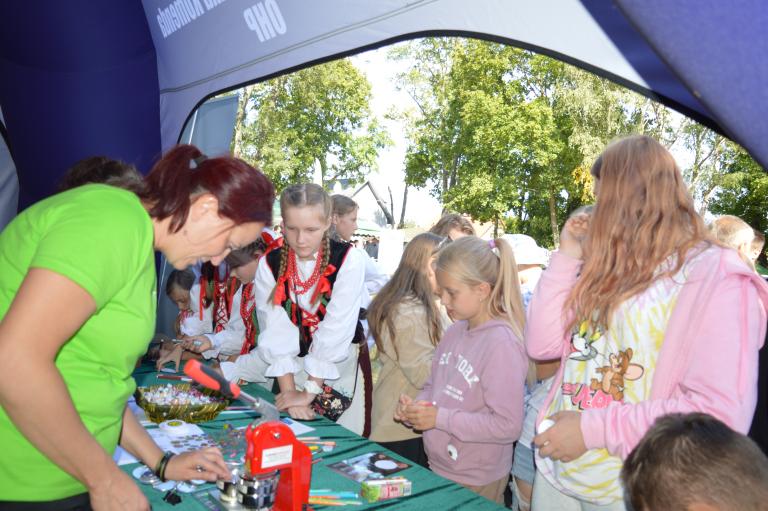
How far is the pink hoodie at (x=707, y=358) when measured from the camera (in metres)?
1.27

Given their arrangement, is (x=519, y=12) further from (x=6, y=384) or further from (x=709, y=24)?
(x=6, y=384)

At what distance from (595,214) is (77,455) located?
1.24 metres

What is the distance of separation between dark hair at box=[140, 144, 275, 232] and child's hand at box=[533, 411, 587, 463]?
845mm

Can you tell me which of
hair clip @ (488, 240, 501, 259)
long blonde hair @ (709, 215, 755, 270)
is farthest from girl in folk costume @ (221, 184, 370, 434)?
long blonde hair @ (709, 215, 755, 270)

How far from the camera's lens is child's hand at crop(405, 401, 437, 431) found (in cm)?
196

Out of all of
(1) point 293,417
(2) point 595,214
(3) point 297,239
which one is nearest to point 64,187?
(3) point 297,239

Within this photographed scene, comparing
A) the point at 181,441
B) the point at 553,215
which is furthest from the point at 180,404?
the point at 553,215

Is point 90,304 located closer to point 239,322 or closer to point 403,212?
point 239,322

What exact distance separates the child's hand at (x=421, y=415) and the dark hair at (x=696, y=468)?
0.96 meters

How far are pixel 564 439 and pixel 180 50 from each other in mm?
3587

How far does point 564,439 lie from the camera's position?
1.40 meters

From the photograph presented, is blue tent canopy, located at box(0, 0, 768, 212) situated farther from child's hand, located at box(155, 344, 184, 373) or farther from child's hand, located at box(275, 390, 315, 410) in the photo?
child's hand, located at box(155, 344, 184, 373)

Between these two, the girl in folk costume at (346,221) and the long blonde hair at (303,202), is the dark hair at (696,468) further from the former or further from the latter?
the girl in folk costume at (346,221)

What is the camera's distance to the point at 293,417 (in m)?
2.18
